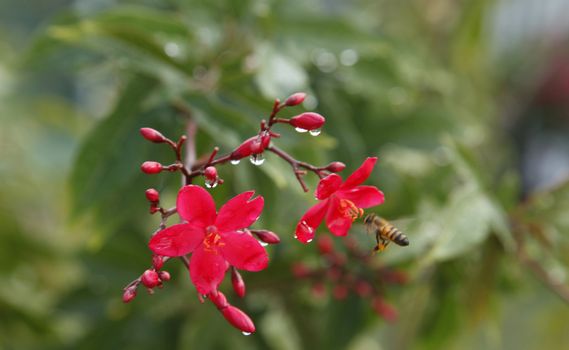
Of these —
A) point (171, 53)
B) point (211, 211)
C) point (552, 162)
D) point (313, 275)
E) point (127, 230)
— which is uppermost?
point (211, 211)

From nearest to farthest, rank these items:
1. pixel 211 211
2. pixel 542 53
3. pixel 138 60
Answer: pixel 211 211, pixel 138 60, pixel 542 53

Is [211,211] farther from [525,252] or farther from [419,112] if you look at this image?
[419,112]

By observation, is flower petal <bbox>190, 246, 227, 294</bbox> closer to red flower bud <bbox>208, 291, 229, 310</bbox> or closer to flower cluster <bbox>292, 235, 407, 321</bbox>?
red flower bud <bbox>208, 291, 229, 310</bbox>

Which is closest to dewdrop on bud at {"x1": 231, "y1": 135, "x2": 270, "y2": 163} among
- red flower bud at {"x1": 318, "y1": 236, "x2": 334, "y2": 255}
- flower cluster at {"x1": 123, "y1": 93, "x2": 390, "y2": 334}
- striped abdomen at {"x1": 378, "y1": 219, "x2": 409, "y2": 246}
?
flower cluster at {"x1": 123, "y1": 93, "x2": 390, "y2": 334}

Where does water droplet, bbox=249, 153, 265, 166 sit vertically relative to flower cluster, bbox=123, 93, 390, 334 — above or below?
above

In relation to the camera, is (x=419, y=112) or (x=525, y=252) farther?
(x=419, y=112)

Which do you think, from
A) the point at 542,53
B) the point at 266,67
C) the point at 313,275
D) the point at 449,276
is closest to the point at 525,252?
the point at 449,276
